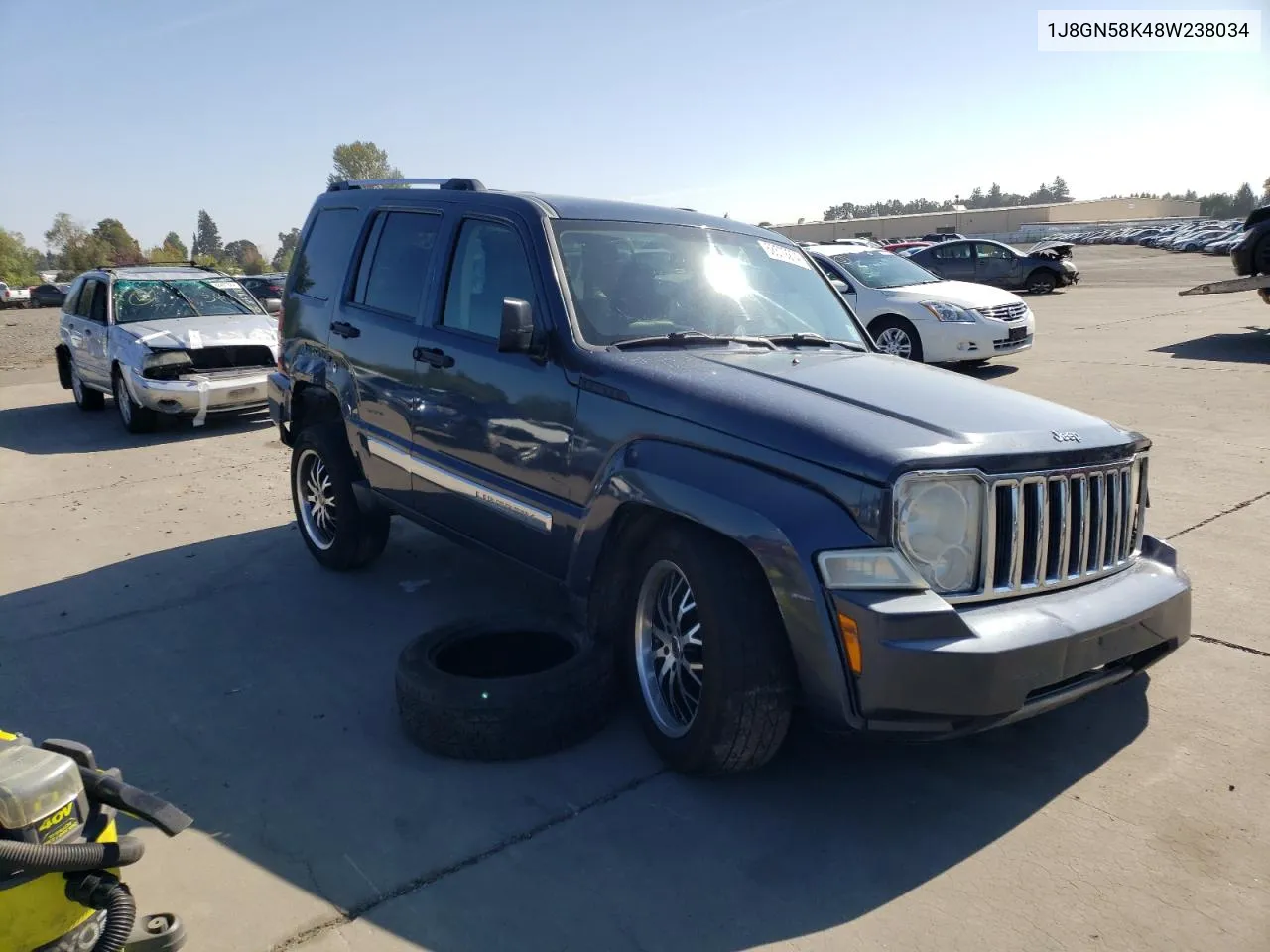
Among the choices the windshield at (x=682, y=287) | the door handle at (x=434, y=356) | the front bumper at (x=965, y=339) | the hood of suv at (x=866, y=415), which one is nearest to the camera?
the hood of suv at (x=866, y=415)

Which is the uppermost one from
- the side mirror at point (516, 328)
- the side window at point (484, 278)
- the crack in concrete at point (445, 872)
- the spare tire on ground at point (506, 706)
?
the side window at point (484, 278)

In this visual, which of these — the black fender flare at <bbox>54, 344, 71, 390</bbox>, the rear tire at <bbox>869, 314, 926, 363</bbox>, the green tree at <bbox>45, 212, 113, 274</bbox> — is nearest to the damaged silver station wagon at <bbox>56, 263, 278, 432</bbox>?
the black fender flare at <bbox>54, 344, 71, 390</bbox>

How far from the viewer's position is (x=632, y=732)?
3.83 m

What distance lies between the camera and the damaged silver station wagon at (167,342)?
10.6 m

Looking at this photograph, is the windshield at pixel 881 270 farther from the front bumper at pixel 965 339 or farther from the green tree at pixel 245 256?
the green tree at pixel 245 256

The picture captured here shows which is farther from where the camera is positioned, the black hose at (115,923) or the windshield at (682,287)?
the windshield at (682,287)

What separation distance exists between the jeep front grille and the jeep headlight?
4 cm

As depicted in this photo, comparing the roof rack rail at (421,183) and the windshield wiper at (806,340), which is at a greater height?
the roof rack rail at (421,183)

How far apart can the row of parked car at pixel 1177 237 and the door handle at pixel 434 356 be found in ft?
142

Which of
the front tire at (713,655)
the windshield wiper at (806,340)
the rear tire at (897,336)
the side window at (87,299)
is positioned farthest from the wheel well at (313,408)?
the rear tire at (897,336)

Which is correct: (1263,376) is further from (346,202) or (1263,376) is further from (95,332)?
(95,332)

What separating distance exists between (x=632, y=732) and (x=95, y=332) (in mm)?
10484

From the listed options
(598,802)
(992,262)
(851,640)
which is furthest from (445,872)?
(992,262)

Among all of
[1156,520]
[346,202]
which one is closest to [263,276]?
[346,202]
